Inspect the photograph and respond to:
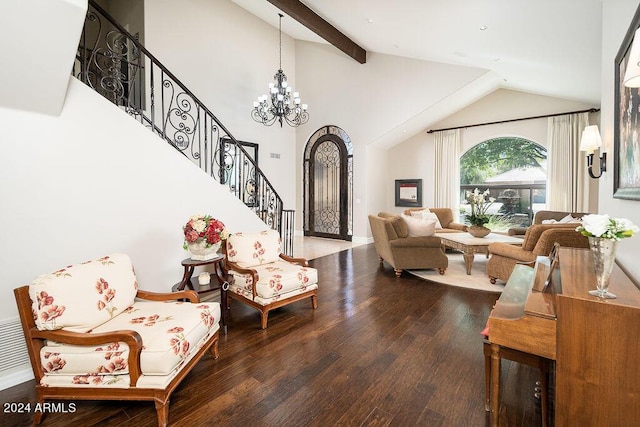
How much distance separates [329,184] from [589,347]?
7.36m

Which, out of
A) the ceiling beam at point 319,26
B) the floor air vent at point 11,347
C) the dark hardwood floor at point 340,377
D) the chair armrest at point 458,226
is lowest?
the dark hardwood floor at point 340,377

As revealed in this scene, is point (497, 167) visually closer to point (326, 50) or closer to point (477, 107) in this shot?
point (477, 107)

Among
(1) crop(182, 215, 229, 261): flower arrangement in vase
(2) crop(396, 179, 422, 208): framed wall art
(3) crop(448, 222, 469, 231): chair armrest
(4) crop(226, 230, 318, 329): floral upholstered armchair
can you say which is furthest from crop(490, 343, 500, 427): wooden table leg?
(2) crop(396, 179, 422, 208): framed wall art

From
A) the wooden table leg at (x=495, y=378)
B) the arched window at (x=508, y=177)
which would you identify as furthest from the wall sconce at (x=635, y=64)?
the arched window at (x=508, y=177)

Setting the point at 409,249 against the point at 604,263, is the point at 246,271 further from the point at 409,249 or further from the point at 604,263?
the point at 409,249

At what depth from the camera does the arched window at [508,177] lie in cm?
680

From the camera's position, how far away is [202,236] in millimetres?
2799

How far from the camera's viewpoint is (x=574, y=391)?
1279mm

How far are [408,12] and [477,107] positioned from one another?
4410mm

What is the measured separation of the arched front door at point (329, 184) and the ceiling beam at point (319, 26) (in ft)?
→ 6.47

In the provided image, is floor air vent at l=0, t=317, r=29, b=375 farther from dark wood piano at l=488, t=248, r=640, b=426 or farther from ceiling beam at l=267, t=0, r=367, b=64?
ceiling beam at l=267, t=0, r=367, b=64

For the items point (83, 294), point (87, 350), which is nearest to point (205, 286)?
point (83, 294)

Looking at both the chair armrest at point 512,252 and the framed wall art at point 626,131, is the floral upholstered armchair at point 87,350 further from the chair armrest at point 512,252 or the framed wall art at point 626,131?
the chair armrest at point 512,252

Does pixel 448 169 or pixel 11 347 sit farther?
pixel 448 169
